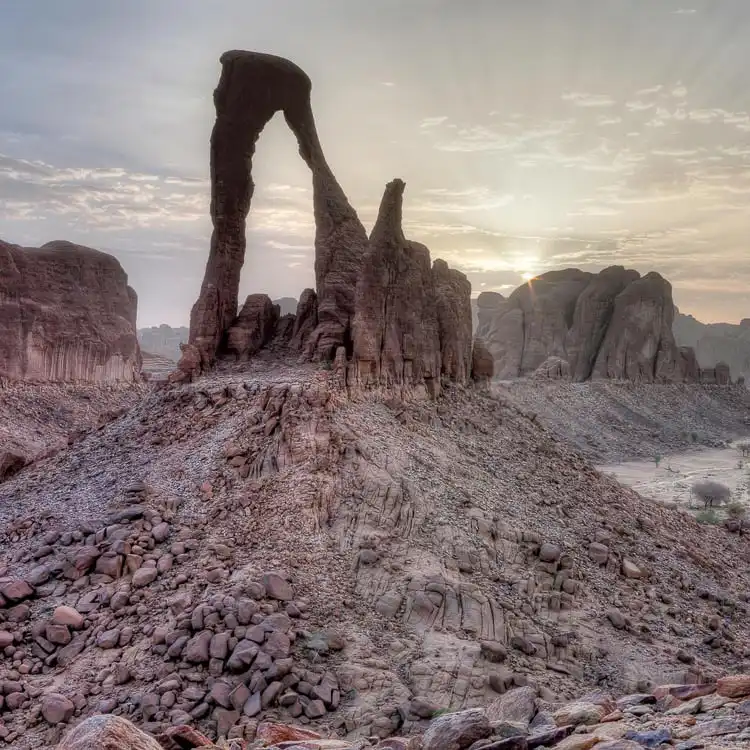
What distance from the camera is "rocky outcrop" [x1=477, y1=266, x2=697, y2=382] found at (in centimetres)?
7225

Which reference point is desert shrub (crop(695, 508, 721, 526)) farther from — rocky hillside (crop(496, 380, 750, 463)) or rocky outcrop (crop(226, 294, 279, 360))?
rocky outcrop (crop(226, 294, 279, 360))

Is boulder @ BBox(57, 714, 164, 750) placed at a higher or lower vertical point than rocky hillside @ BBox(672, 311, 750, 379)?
lower

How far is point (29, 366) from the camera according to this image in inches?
1660

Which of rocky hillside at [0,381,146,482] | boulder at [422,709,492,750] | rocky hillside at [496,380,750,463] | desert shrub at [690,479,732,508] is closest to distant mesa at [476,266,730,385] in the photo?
rocky hillside at [496,380,750,463]

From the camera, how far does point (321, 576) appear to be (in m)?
11.3

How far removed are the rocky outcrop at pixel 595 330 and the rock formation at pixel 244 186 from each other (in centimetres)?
5057

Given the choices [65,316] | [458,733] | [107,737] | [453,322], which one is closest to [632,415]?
[453,322]

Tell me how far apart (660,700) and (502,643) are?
14.0ft

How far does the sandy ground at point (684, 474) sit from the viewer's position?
1361 inches

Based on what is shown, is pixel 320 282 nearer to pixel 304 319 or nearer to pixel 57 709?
pixel 304 319

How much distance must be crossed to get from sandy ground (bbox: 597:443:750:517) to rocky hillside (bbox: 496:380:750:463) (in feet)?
6.41

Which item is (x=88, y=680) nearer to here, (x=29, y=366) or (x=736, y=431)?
(x=29, y=366)

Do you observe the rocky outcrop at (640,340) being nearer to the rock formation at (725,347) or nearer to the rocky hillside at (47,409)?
the rocky hillside at (47,409)

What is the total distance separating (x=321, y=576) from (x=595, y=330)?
7005 cm
